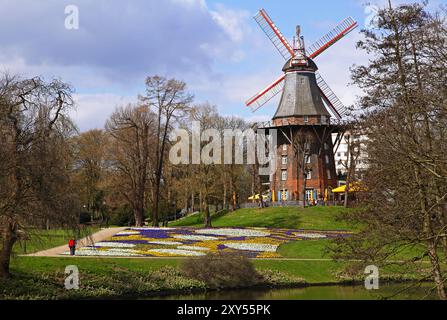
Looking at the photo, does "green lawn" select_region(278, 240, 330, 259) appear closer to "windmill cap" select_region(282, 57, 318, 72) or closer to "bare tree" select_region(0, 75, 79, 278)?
"bare tree" select_region(0, 75, 79, 278)

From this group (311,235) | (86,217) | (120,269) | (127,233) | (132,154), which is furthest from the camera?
(86,217)

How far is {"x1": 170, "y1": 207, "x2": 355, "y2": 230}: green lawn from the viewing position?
189ft

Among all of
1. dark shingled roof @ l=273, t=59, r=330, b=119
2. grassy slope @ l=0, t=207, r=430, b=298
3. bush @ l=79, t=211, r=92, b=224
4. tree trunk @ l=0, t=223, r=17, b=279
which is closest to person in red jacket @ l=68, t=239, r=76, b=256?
grassy slope @ l=0, t=207, r=430, b=298

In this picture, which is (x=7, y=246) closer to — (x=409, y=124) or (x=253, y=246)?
(x=409, y=124)

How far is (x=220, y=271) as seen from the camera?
3036cm

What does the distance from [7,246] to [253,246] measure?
821 inches

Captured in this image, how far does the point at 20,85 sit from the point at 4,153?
3.47 meters

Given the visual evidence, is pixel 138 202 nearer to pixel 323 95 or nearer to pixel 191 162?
pixel 191 162

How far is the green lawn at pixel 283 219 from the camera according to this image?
57.5 meters

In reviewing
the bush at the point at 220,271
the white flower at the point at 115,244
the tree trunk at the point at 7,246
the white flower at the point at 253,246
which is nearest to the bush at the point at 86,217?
the white flower at the point at 115,244

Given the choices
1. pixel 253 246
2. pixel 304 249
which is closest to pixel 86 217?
pixel 253 246

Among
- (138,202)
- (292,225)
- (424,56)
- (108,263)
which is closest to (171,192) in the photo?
Result: (138,202)

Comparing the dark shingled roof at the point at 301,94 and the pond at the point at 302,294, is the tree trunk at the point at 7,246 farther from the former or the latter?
the dark shingled roof at the point at 301,94

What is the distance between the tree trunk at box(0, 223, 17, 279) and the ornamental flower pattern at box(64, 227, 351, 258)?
971 cm
